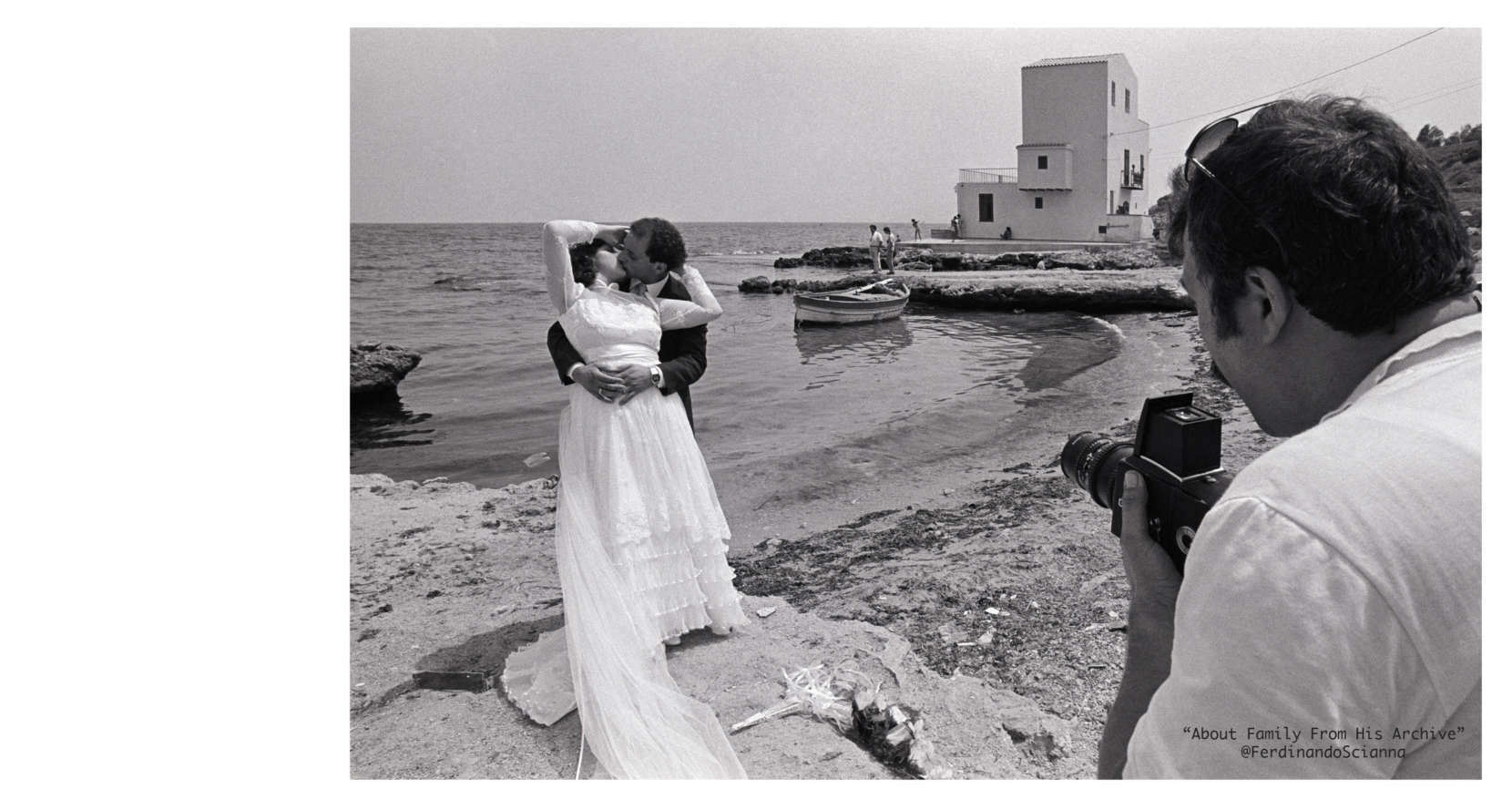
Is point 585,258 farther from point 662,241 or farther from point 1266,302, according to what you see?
point 1266,302

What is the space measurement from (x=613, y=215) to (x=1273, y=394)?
8.41 feet

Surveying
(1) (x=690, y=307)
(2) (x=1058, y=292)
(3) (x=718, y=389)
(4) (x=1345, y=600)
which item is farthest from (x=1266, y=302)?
(2) (x=1058, y=292)

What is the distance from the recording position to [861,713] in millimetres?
2383

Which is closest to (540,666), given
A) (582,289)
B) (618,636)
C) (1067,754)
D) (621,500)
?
(618,636)

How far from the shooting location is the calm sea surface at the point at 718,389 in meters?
4.66

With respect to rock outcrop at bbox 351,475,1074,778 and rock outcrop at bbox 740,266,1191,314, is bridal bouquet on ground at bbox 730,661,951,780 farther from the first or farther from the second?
rock outcrop at bbox 740,266,1191,314

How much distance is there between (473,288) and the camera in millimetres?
6199

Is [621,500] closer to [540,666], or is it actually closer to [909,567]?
[540,666]

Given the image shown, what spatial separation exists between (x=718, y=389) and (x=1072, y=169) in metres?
4.80

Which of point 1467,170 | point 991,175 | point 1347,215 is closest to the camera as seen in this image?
point 1347,215

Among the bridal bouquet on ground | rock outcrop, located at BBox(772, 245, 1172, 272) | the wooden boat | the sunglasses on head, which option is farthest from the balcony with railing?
the wooden boat

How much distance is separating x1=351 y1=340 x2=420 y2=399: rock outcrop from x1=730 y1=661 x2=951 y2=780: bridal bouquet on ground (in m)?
4.02

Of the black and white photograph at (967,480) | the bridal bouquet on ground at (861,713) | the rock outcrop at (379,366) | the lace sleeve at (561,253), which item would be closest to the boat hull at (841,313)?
the black and white photograph at (967,480)

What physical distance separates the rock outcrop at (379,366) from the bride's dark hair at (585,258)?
3.31 meters
